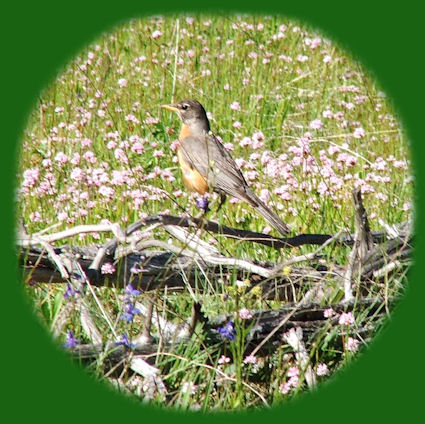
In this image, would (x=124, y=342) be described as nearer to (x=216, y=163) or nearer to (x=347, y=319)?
(x=347, y=319)

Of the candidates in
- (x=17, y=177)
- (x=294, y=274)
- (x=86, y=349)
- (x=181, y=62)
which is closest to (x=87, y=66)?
(x=181, y=62)

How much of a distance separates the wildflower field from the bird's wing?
0.11 metres

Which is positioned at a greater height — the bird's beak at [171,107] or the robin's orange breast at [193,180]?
the bird's beak at [171,107]

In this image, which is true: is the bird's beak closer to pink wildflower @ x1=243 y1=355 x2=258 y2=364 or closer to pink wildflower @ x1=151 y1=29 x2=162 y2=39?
pink wildflower @ x1=151 y1=29 x2=162 y2=39

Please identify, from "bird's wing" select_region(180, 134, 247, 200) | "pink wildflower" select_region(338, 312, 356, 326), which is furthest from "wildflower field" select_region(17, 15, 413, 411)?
"bird's wing" select_region(180, 134, 247, 200)

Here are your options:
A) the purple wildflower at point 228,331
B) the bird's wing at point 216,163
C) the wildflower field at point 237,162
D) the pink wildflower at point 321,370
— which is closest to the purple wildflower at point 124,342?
the wildflower field at point 237,162

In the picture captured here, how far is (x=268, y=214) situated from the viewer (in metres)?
5.86

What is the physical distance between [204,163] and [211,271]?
1.84 m

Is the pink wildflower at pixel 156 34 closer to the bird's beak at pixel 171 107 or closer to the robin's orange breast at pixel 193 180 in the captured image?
the bird's beak at pixel 171 107

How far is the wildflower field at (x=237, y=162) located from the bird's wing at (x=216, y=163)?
0.36 feet

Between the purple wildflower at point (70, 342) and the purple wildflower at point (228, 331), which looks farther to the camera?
the purple wildflower at point (228, 331)

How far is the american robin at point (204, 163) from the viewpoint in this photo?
19.9 feet

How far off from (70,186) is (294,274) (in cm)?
192

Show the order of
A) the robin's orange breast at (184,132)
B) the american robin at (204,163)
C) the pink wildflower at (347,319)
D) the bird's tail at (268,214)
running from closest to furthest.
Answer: the pink wildflower at (347,319)
the bird's tail at (268,214)
the american robin at (204,163)
the robin's orange breast at (184,132)
